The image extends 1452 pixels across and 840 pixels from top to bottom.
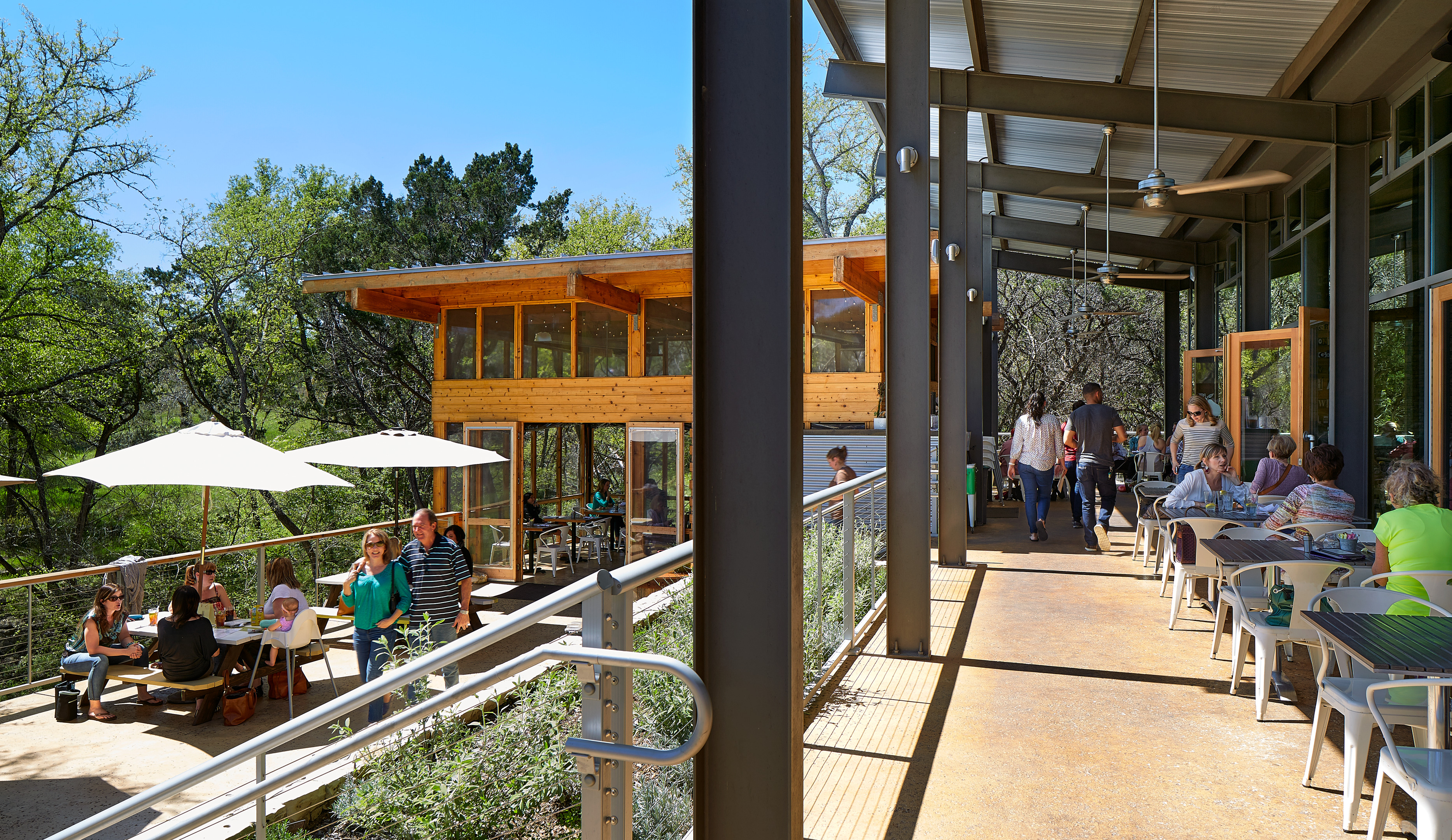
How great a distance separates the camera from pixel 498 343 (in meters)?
14.8

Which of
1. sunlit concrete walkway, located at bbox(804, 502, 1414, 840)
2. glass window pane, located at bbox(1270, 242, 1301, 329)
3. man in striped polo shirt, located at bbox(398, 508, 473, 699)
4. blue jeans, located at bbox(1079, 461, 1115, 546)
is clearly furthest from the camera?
glass window pane, located at bbox(1270, 242, 1301, 329)

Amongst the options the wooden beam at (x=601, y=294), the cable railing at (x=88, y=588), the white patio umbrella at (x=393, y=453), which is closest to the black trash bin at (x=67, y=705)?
the cable railing at (x=88, y=588)

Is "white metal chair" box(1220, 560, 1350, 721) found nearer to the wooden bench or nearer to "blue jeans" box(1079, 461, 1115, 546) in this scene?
"blue jeans" box(1079, 461, 1115, 546)

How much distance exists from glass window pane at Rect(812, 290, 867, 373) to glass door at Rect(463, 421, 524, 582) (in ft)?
16.0

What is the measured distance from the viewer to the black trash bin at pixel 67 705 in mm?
7191

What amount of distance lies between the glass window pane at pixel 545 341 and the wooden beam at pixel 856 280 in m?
4.38

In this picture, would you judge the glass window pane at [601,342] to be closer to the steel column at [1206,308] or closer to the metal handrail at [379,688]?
the steel column at [1206,308]

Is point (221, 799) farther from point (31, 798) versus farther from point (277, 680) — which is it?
point (277, 680)

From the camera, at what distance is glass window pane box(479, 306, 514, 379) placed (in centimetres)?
1470

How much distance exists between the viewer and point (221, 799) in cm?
193

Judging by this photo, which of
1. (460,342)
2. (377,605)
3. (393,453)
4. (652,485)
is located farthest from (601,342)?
(377,605)

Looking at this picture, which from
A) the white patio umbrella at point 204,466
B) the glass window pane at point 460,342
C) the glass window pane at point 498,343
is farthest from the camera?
the glass window pane at point 460,342

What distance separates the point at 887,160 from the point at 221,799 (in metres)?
4.76

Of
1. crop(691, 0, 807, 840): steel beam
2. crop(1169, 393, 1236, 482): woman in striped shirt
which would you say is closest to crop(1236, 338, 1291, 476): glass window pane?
crop(1169, 393, 1236, 482): woman in striped shirt
